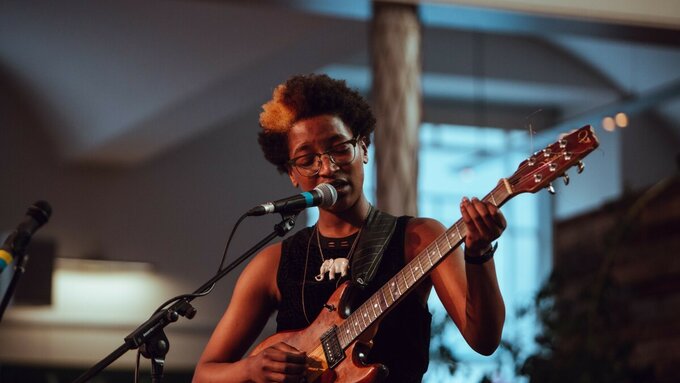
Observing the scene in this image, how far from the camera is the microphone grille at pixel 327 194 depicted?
2574mm

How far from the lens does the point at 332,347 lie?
2.58 m

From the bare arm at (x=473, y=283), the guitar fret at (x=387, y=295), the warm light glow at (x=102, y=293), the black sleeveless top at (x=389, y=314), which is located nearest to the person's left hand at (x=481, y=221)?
the bare arm at (x=473, y=283)

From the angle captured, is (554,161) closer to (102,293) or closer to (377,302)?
(377,302)

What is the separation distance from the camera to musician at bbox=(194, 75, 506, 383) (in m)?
2.46

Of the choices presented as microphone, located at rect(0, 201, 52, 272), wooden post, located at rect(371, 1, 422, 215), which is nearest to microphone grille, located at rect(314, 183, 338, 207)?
microphone, located at rect(0, 201, 52, 272)

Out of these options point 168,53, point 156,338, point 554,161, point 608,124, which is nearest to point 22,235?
point 156,338

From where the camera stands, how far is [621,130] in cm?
1027

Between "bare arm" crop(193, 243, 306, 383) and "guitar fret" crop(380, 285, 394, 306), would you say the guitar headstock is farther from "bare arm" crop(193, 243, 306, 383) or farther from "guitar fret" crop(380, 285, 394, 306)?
"bare arm" crop(193, 243, 306, 383)

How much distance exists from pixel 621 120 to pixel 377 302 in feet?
24.8

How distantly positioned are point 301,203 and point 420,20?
3519 mm

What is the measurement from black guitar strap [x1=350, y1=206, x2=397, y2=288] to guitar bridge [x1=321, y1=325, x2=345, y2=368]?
130 mm

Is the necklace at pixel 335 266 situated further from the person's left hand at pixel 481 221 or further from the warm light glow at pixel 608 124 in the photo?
the warm light glow at pixel 608 124

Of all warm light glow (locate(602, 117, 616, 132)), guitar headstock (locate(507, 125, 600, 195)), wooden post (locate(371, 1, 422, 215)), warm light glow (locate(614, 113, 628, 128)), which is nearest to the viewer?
guitar headstock (locate(507, 125, 600, 195))

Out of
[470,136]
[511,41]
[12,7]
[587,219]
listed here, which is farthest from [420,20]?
[470,136]
